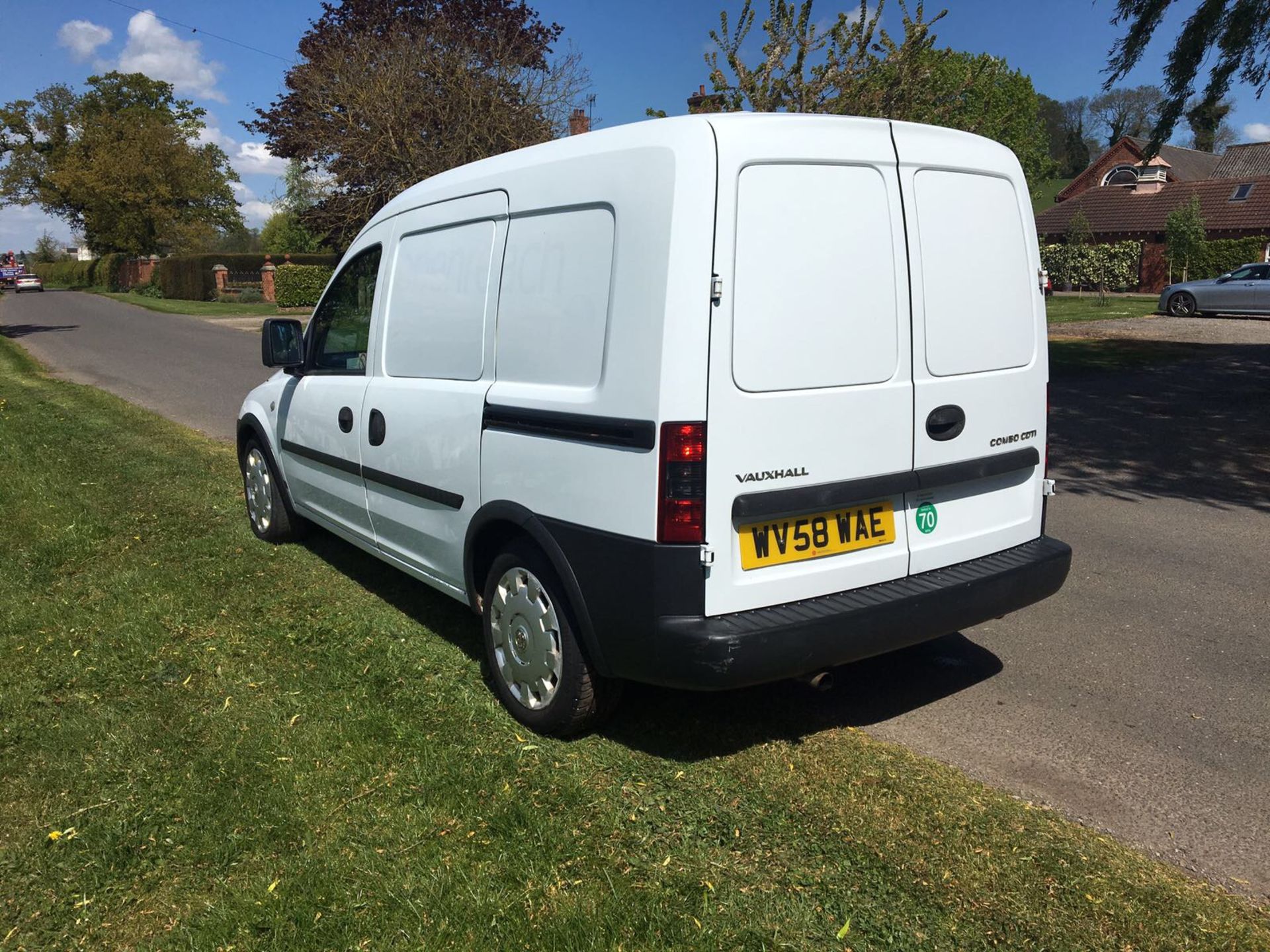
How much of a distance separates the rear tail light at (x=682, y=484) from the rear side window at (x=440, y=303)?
1.21m

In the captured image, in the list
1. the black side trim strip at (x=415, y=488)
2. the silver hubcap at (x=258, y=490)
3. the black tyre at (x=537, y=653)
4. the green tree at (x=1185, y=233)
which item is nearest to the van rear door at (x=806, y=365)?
the black tyre at (x=537, y=653)

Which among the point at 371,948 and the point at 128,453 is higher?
the point at 128,453

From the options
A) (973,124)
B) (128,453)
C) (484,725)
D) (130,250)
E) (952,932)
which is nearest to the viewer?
(952,932)

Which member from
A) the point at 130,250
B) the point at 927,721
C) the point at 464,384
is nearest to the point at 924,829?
the point at 927,721

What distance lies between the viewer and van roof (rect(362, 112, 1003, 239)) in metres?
3.17

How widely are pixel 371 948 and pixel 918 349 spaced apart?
2.58 m

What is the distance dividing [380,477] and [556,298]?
1.66 m

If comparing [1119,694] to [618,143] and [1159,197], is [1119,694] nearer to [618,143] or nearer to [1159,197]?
[618,143]

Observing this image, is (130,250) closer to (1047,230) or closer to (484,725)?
(1047,230)

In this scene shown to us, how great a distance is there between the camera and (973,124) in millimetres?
18328

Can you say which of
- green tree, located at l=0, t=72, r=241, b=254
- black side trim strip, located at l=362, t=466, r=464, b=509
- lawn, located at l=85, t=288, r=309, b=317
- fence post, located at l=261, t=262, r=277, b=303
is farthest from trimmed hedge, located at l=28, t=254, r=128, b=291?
black side trim strip, located at l=362, t=466, r=464, b=509

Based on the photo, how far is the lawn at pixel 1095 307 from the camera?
1030 inches

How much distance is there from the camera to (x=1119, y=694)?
13.6 ft

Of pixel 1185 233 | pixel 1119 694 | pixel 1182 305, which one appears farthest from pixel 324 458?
pixel 1185 233
